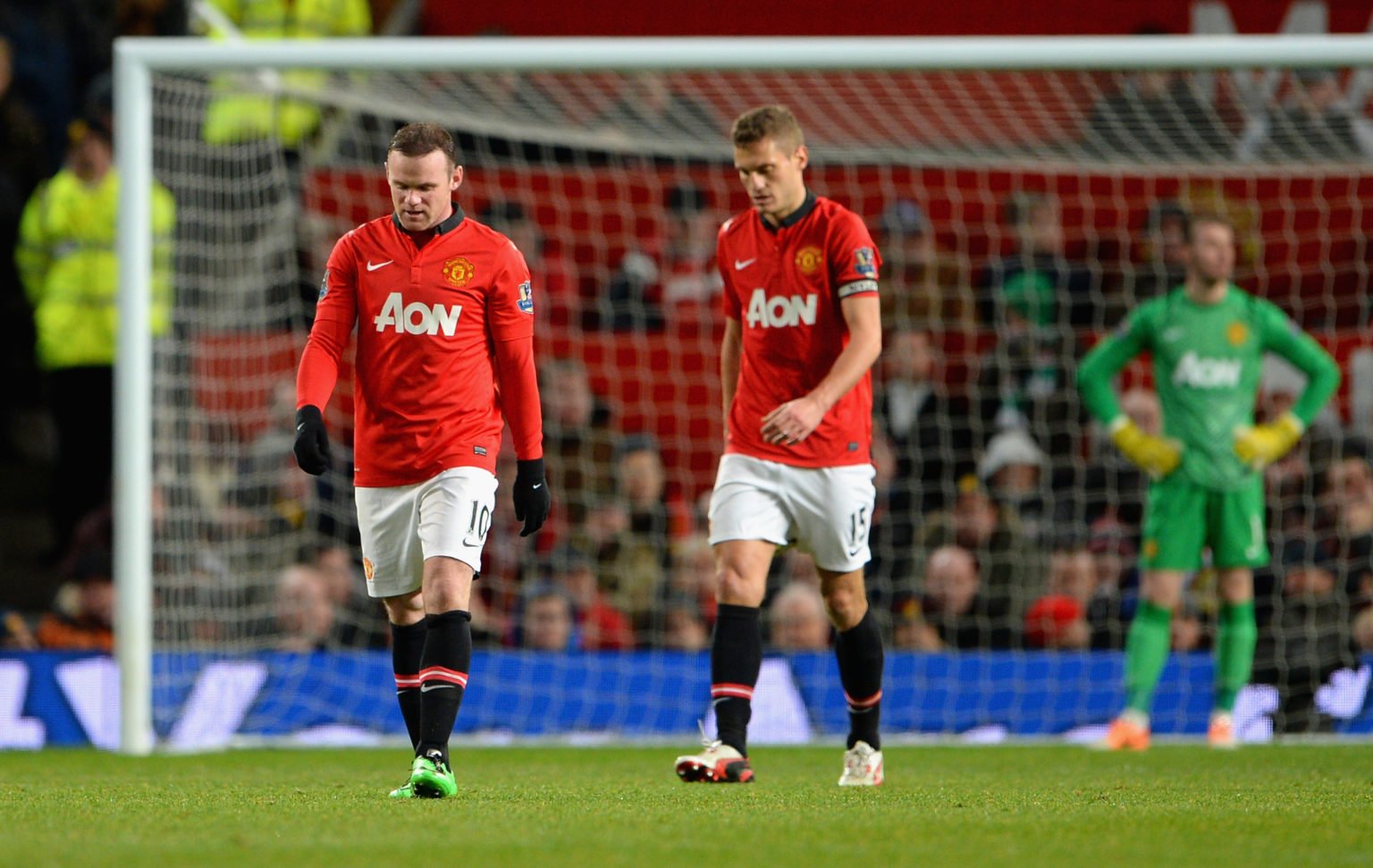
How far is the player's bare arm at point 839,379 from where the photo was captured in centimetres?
525

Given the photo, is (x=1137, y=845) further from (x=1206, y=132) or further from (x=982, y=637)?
(x=1206, y=132)

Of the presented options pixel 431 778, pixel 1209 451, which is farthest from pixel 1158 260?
pixel 431 778

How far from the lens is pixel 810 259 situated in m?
5.56


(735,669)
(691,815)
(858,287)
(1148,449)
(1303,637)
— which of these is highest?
(858,287)

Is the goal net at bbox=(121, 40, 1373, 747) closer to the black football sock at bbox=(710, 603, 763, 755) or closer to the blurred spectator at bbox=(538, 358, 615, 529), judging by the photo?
the blurred spectator at bbox=(538, 358, 615, 529)

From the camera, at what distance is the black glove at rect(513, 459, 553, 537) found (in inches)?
196

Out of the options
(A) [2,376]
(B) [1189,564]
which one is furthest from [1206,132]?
(A) [2,376]

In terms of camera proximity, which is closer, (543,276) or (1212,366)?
(1212,366)

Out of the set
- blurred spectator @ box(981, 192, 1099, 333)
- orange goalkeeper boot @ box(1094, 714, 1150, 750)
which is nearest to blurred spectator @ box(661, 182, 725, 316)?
blurred spectator @ box(981, 192, 1099, 333)

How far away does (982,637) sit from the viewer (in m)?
9.01

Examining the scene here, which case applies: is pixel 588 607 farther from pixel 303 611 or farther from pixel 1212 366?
pixel 1212 366

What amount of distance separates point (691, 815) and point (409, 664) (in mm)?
1192

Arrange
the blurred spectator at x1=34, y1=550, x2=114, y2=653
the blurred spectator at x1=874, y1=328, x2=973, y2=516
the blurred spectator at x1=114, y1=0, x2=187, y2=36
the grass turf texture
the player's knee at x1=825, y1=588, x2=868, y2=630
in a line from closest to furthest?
the grass turf texture → the player's knee at x1=825, y1=588, x2=868, y2=630 → the blurred spectator at x1=34, y1=550, x2=114, y2=653 → the blurred spectator at x1=874, y1=328, x2=973, y2=516 → the blurred spectator at x1=114, y1=0, x2=187, y2=36

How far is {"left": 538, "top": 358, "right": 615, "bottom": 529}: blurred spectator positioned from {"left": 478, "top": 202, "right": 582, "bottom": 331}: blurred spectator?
755 millimetres
